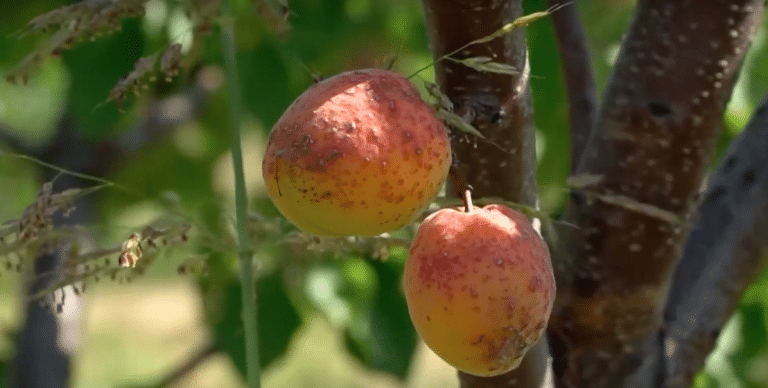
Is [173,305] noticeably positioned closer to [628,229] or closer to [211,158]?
[211,158]

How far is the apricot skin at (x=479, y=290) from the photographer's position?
64 centimetres

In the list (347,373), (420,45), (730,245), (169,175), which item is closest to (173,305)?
(347,373)

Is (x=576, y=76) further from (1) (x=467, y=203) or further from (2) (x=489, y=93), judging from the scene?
(1) (x=467, y=203)

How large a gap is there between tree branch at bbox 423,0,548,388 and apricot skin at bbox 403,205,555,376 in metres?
0.11

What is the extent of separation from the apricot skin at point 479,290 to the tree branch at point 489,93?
0.35 ft

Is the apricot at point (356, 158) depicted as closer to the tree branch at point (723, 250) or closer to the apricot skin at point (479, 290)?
the apricot skin at point (479, 290)

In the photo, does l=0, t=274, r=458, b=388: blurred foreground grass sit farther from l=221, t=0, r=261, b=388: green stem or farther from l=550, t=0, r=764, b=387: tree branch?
l=221, t=0, r=261, b=388: green stem

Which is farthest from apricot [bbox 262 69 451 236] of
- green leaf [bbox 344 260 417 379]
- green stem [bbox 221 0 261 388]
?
green leaf [bbox 344 260 417 379]

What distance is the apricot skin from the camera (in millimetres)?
644

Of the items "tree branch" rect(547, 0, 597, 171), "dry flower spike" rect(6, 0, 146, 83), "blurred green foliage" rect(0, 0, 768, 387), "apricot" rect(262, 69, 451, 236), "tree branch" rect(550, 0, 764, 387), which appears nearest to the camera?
"apricot" rect(262, 69, 451, 236)

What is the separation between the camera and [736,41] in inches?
44.8

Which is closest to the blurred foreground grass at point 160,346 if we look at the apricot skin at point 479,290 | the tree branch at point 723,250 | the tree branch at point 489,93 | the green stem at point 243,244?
the tree branch at point 723,250

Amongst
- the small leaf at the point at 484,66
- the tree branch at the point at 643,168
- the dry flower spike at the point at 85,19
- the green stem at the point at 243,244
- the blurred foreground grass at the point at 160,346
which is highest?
the dry flower spike at the point at 85,19

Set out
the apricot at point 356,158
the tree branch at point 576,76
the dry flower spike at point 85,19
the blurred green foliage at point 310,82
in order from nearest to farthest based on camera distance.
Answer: the apricot at point 356,158, the dry flower spike at point 85,19, the tree branch at point 576,76, the blurred green foliage at point 310,82
